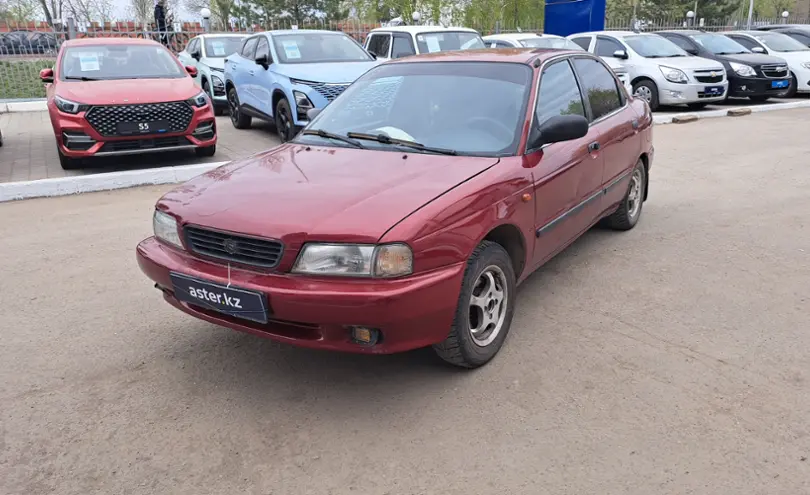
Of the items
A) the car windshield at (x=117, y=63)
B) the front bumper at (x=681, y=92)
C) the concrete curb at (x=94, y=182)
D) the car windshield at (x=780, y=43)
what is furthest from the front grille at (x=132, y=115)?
the car windshield at (x=780, y=43)

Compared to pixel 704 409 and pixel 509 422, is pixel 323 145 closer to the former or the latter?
pixel 509 422

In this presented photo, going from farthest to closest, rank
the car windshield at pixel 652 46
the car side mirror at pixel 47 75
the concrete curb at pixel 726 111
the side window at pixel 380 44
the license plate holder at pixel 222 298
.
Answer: the car windshield at pixel 652 46
the concrete curb at pixel 726 111
the side window at pixel 380 44
the car side mirror at pixel 47 75
the license plate holder at pixel 222 298

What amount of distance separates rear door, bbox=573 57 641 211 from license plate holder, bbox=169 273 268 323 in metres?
2.58

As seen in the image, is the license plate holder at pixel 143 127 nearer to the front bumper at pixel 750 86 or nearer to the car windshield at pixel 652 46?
the car windshield at pixel 652 46

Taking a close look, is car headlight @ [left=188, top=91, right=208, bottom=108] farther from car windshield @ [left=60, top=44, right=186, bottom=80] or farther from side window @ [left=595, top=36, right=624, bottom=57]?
side window @ [left=595, top=36, right=624, bottom=57]

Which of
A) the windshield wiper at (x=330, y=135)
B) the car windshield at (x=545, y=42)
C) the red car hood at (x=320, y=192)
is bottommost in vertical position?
the red car hood at (x=320, y=192)

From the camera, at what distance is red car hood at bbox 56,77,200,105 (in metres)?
7.80

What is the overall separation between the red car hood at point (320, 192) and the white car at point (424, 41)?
821 cm

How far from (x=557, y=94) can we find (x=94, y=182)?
5553mm

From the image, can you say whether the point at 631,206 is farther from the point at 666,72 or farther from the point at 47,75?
the point at 666,72

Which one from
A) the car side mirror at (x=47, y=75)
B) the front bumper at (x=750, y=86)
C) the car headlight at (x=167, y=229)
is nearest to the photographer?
the car headlight at (x=167, y=229)

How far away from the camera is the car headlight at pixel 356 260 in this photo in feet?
9.30

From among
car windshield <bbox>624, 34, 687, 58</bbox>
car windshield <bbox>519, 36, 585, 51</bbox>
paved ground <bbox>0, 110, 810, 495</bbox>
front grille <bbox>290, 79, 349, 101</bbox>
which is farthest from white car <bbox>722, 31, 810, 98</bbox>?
paved ground <bbox>0, 110, 810, 495</bbox>

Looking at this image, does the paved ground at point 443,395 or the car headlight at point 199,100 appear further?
the car headlight at point 199,100
